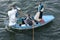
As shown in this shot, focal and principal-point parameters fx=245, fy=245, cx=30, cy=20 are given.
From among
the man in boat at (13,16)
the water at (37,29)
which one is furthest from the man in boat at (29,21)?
the man in boat at (13,16)

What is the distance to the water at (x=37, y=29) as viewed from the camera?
54.5 ft

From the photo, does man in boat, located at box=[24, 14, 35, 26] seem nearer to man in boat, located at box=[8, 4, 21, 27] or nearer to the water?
the water

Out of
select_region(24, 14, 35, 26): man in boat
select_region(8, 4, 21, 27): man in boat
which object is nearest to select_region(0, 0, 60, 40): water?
select_region(24, 14, 35, 26): man in boat

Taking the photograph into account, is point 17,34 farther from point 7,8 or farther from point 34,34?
point 7,8

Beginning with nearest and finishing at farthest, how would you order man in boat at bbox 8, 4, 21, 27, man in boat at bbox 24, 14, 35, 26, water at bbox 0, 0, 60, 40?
man in boat at bbox 8, 4, 21, 27 < water at bbox 0, 0, 60, 40 < man in boat at bbox 24, 14, 35, 26

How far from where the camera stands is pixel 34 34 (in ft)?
55.5

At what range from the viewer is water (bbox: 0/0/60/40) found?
1661 centimetres

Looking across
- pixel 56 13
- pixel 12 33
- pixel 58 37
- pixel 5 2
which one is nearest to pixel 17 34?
pixel 12 33

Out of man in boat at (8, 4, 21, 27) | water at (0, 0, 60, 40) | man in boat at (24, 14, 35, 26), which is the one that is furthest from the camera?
man in boat at (24, 14, 35, 26)

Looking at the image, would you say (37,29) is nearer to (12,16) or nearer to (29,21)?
(29,21)

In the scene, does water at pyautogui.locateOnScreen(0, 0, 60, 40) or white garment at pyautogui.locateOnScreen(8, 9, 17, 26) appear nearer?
white garment at pyautogui.locateOnScreen(8, 9, 17, 26)

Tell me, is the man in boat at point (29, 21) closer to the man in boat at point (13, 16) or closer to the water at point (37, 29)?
the water at point (37, 29)

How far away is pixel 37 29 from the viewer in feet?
55.9

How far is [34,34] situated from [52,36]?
49.5 inches
